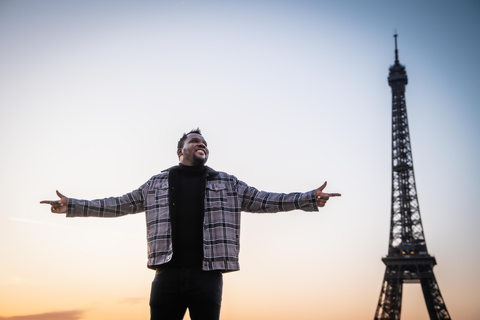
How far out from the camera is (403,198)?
56.6 meters

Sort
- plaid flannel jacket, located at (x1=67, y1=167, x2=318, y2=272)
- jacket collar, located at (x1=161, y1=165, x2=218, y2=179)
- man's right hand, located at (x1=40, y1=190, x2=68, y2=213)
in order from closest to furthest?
plaid flannel jacket, located at (x1=67, y1=167, x2=318, y2=272) → jacket collar, located at (x1=161, y1=165, x2=218, y2=179) → man's right hand, located at (x1=40, y1=190, x2=68, y2=213)

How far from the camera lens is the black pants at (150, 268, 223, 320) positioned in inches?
153

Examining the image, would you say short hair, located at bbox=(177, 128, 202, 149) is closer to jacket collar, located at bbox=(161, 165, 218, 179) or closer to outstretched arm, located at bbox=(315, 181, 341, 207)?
jacket collar, located at bbox=(161, 165, 218, 179)

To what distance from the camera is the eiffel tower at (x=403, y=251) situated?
168 feet

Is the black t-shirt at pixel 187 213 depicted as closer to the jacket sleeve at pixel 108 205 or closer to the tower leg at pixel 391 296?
the jacket sleeve at pixel 108 205

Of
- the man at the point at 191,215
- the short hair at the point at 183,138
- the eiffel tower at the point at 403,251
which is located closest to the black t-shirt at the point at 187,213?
the man at the point at 191,215

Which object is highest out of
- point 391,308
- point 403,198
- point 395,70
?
point 395,70

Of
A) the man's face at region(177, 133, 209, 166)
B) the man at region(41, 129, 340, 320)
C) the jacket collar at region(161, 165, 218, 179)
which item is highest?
the man's face at region(177, 133, 209, 166)

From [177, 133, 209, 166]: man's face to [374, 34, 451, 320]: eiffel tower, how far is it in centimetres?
5051

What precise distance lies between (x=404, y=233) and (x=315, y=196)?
54221mm

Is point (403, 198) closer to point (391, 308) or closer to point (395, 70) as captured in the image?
point (391, 308)

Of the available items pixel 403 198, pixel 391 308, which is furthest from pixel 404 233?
pixel 391 308

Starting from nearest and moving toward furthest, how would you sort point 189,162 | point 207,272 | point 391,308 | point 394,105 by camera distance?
1. point 207,272
2. point 189,162
3. point 391,308
4. point 394,105

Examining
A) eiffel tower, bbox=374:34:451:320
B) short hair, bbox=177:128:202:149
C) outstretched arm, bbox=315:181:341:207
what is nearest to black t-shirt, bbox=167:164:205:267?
short hair, bbox=177:128:202:149
